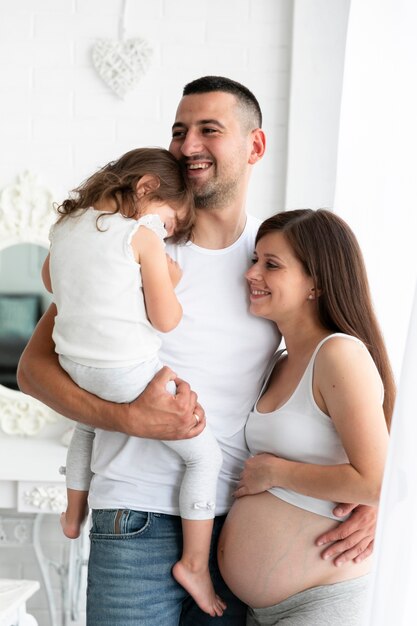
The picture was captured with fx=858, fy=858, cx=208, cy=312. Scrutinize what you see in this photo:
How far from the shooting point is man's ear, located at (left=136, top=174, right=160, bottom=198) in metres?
1.67

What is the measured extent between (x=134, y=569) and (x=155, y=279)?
1.87ft

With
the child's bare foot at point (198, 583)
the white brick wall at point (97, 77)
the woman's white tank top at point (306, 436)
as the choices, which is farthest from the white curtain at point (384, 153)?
the white brick wall at point (97, 77)

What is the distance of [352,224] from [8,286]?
173cm

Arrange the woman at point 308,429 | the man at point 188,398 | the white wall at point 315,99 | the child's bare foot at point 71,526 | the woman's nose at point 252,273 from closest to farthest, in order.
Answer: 1. the woman at point 308,429
2. the man at point 188,398
3. the woman's nose at point 252,273
4. the child's bare foot at point 71,526
5. the white wall at point 315,99

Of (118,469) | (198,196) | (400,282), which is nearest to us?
(118,469)

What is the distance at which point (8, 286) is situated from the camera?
12.0 feet

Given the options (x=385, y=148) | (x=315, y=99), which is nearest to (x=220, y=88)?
(x=385, y=148)

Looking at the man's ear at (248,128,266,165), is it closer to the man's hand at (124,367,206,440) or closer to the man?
the man

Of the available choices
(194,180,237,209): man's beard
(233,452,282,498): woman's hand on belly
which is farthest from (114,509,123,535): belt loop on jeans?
(194,180,237,209): man's beard

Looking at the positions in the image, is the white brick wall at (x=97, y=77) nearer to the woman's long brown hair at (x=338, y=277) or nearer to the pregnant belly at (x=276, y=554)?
the woman's long brown hair at (x=338, y=277)

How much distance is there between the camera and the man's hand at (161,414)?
5.29 feet

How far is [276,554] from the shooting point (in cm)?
162

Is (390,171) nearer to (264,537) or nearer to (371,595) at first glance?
(264,537)

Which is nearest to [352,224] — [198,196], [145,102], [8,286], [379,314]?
[379,314]
